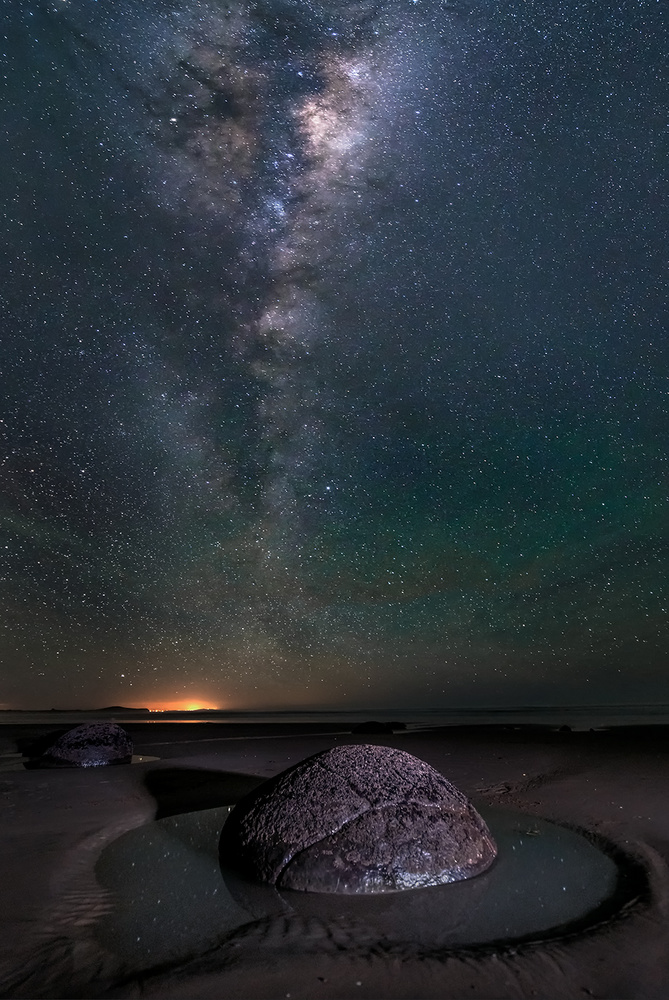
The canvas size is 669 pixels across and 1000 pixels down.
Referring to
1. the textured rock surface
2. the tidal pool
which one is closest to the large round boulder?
the tidal pool

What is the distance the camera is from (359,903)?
Answer: 3600mm

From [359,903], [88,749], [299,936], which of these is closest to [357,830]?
[359,903]

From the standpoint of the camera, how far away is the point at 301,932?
318cm

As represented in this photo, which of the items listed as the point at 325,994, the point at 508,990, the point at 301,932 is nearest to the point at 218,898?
the point at 301,932

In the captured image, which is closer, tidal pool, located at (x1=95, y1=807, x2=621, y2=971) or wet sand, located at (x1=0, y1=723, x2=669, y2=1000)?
wet sand, located at (x1=0, y1=723, x2=669, y2=1000)

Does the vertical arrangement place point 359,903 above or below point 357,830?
below

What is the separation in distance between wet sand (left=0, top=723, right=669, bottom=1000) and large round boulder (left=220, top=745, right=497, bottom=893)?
1.56 ft

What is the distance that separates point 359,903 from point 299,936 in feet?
1.93

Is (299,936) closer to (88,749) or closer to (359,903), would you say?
(359,903)

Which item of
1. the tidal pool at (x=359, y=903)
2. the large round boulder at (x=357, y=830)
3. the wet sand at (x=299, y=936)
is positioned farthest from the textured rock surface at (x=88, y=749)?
the large round boulder at (x=357, y=830)

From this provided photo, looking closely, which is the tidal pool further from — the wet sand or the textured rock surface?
the textured rock surface

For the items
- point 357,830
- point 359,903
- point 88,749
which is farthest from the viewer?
point 88,749

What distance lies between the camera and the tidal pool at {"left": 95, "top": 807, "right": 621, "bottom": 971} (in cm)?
314

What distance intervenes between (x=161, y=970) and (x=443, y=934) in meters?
1.39
